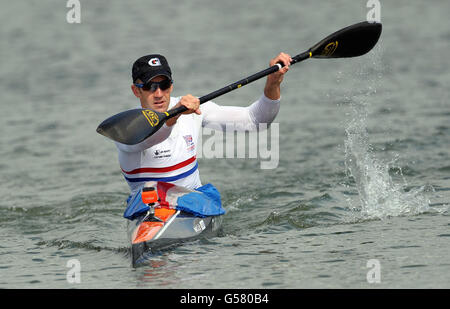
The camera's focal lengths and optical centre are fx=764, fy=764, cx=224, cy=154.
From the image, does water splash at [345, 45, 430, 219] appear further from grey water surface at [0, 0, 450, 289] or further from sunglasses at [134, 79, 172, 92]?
sunglasses at [134, 79, 172, 92]

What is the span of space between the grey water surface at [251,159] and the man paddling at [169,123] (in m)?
0.72

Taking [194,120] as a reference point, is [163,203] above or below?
below

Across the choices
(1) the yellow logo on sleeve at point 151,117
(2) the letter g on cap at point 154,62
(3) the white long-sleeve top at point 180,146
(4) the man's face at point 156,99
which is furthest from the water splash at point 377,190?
(2) the letter g on cap at point 154,62

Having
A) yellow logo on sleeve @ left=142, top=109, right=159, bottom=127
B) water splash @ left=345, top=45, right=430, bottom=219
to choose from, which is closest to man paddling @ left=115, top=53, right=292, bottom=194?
yellow logo on sleeve @ left=142, top=109, right=159, bottom=127

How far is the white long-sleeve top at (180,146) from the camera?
6957 mm

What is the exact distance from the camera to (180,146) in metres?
7.07

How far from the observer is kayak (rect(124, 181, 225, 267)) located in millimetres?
6648

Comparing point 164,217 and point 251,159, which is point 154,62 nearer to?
point 164,217

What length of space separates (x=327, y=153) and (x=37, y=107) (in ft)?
23.1

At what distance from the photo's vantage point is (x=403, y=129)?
12.6m

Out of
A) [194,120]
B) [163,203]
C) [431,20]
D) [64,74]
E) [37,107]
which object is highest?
[431,20]

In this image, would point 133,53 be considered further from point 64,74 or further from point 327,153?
point 327,153

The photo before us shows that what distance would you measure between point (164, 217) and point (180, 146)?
0.69 m

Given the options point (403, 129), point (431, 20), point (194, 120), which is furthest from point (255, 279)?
point (431, 20)
